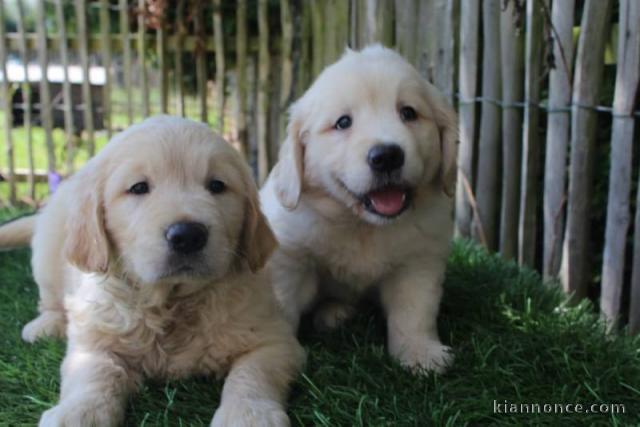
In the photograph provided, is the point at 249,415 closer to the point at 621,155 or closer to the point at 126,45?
the point at 621,155

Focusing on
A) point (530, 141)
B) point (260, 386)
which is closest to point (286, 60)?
point (530, 141)

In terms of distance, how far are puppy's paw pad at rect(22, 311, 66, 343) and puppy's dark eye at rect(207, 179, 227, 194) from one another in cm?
123

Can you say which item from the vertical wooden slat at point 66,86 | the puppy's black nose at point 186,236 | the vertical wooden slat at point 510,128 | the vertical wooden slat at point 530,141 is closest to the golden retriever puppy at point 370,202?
the puppy's black nose at point 186,236

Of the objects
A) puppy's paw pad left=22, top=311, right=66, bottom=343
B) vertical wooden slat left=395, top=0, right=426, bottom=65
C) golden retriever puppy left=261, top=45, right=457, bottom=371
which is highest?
vertical wooden slat left=395, top=0, right=426, bottom=65

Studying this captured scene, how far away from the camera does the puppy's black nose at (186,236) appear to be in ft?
7.25

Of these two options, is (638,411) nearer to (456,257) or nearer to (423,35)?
(456,257)

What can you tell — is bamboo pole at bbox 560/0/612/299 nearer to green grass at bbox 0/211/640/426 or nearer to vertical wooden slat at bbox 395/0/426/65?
green grass at bbox 0/211/640/426

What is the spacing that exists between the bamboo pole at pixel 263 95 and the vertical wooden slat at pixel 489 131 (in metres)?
3.04

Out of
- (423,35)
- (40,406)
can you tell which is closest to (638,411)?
(40,406)

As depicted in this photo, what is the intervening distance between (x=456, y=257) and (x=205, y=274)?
2.26m

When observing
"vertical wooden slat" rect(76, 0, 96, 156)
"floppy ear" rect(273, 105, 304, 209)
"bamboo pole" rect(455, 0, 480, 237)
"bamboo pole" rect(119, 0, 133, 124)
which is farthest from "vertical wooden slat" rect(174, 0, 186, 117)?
"floppy ear" rect(273, 105, 304, 209)

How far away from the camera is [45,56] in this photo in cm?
712

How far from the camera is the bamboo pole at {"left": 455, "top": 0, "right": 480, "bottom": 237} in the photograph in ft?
14.5

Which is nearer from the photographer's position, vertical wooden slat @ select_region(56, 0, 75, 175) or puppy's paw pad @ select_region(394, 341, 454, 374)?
puppy's paw pad @ select_region(394, 341, 454, 374)
